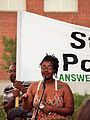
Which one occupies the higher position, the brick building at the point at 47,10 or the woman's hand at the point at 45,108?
the brick building at the point at 47,10

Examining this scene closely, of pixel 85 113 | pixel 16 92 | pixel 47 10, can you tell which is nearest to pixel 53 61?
pixel 16 92

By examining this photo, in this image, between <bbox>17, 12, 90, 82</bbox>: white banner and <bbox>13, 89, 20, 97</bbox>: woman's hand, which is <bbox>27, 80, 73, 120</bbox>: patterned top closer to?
<bbox>17, 12, 90, 82</bbox>: white banner

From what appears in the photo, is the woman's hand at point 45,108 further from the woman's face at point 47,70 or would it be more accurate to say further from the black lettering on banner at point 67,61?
the black lettering on banner at point 67,61

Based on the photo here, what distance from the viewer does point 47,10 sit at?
75.5 feet

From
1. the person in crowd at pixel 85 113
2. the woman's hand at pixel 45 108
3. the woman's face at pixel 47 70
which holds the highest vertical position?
the person in crowd at pixel 85 113

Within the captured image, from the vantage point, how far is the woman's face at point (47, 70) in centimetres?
487

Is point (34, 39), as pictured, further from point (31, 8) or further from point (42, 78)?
point (31, 8)

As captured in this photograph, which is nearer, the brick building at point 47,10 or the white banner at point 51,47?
the white banner at point 51,47

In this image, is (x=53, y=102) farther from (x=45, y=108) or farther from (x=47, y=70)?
(x=47, y=70)

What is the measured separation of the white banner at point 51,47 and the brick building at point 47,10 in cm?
1693

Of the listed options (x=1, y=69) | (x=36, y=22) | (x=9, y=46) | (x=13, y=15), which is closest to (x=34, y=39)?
(x=36, y=22)

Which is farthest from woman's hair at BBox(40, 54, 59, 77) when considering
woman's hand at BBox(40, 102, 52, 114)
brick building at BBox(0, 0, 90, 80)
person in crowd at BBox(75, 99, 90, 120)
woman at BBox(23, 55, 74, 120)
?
brick building at BBox(0, 0, 90, 80)

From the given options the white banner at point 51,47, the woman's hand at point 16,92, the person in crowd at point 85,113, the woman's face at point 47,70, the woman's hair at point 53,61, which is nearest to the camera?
the person in crowd at point 85,113

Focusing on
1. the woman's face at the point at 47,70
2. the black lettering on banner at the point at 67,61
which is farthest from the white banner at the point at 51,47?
the woman's face at the point at 47,70
